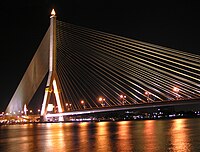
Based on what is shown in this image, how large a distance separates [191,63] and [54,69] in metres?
15.8

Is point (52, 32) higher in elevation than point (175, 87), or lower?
higher

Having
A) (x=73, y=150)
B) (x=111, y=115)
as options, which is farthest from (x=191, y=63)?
(x=111, y=115)

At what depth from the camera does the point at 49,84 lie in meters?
33.6

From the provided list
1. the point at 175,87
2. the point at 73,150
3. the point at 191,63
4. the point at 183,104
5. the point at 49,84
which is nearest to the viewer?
the point at 73,150

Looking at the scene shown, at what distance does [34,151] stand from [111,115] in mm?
60364

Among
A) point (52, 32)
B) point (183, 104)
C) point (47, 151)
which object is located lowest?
point (47, 151)

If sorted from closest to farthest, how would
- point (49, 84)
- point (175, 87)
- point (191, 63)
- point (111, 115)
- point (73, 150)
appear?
point (73, 150)
point (191, 63)
point (175, 87)
point (49, 84)
point (111, 115)

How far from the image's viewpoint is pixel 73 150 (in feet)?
41.5

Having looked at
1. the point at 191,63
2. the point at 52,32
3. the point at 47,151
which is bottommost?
the point at 47,151

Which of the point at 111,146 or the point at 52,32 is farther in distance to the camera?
the point at 52,32

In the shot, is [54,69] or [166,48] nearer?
[166,48]

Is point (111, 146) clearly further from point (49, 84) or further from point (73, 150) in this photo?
point (49, 84)

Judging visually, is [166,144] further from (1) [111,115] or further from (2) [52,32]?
(1) [111,115]

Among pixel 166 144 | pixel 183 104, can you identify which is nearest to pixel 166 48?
pixel 183 104
